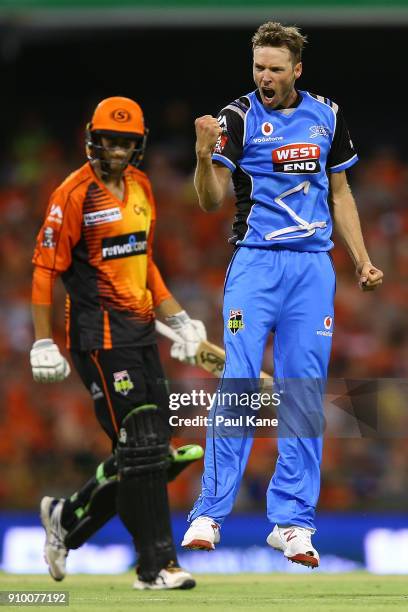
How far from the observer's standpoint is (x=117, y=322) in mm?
6348

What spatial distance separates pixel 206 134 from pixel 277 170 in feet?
1.54

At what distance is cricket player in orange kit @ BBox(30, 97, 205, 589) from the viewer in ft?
20.3

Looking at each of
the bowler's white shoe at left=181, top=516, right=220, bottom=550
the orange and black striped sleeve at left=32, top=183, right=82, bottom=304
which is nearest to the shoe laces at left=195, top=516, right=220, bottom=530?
the bowler's white shoe at left=181, top=516, right=220, bottom=550

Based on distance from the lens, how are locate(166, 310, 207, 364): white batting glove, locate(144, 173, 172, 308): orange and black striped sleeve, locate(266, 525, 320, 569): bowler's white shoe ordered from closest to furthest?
locate(266, 525, 320, 569): bowler's white shoe
locate(144, 173, 172, 308): orange and black striped sleeve
locate(166, 310, 207, 364): white batting glove

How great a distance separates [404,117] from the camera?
15430 mm

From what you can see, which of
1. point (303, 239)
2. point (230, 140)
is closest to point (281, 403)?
point (303, 239)

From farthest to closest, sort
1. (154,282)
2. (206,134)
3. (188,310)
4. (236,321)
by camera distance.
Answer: (188,310) < (154,282) < (236,321) < (206,134)

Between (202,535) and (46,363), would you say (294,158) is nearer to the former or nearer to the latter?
(46,363)

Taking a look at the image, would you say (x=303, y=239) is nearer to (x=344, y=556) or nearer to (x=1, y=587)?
(x=1, y=587)

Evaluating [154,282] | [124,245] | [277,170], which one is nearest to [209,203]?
[277,170]

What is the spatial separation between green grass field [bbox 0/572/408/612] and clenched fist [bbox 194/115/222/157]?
74.4 inches

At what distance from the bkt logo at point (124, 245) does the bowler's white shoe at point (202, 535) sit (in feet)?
4.64

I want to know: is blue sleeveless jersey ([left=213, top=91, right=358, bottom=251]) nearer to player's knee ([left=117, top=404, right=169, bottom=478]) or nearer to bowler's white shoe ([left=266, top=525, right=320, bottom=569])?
player's knee ([left=117, top=404, right=169, bottom=478])

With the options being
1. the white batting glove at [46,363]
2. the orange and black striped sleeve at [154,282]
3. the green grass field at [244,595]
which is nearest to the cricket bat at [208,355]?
the orange and black striped sleeve at [154,282]
